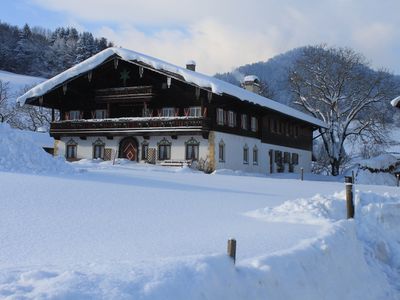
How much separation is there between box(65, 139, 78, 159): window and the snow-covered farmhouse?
0.24 feet

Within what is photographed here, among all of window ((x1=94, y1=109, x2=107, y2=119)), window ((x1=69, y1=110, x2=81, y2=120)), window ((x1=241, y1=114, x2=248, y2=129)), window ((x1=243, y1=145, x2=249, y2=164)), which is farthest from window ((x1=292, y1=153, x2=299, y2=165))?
window ((x1=69, y1=110, x2=81, y2=120))

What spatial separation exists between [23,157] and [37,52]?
95190mm

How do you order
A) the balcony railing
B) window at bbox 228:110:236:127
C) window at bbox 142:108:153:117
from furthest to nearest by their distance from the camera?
window at bbox 228:110:236:127 → window at bbox 142:108:153:117 → the balcony railing

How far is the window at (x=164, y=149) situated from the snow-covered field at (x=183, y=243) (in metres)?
17.3

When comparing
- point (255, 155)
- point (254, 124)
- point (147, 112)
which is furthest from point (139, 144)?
Answer: point (254, 124)

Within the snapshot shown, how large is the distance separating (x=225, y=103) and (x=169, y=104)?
3.75 meters

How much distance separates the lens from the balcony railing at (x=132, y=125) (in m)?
30.2

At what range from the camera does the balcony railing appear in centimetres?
3020

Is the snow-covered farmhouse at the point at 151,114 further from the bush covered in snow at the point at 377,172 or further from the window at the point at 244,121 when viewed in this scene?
the bush covered in snow at the point at 377,172

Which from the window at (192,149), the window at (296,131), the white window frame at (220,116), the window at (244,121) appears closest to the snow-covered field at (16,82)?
the window at (296,131)

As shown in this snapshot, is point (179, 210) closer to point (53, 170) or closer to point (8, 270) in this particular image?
point (8, 270)

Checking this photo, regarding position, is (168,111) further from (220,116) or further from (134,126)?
(220,116)

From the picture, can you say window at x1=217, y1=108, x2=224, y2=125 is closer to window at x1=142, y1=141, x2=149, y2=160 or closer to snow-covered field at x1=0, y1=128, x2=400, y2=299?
window at x1=142, y1=141, x2=149, y2=160

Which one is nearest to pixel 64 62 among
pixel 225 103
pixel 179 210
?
pixel 225 103
